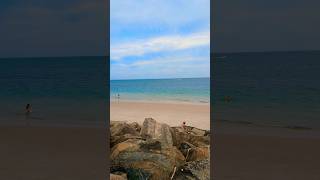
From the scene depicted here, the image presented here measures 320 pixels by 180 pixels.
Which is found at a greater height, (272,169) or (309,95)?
(309,95)

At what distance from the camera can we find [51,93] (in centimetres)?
785

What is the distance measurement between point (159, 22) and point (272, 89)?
17.3 ft

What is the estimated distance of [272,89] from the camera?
7.64 m

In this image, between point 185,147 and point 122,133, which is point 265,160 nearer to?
point 185,147

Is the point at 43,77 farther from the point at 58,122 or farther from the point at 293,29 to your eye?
the point at 293,29

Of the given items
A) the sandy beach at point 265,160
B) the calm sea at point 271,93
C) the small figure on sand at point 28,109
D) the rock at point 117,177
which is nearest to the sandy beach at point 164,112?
the sandy beach at point 265,160

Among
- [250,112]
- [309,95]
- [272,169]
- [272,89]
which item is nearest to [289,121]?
[250,112]

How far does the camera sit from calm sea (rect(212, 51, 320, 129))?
522 cm

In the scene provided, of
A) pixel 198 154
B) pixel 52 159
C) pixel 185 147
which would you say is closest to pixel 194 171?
pixel 198 154

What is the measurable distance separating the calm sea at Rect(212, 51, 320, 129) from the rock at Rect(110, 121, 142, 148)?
1.64 meters

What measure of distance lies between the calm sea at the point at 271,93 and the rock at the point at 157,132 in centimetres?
168

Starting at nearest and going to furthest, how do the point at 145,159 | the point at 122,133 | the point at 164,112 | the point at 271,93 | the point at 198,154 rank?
the point at 145,159 → the point at 198,154 → the point at 122,133 → the point at 164,112 → the point at 271,93

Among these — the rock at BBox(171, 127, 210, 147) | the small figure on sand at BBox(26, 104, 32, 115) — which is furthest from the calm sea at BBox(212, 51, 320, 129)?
the small figure on sand at BBox(26, 104, 32, 115)

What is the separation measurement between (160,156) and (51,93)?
231 inches
